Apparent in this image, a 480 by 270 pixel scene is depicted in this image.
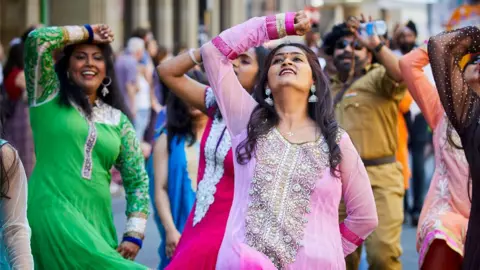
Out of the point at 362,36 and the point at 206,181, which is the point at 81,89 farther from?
the point at 362,36

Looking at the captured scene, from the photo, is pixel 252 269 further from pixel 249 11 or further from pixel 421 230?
pixel 249 11

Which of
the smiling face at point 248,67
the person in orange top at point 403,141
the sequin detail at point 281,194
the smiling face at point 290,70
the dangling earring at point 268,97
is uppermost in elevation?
the smiling face at point 290,70

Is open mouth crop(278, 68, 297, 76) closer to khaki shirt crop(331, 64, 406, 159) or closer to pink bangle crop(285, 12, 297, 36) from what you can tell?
pink bangle crop(285, 12, 297, 36)

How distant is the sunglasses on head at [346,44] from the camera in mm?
8823

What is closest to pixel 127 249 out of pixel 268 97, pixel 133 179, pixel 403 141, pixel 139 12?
pixel 133 179

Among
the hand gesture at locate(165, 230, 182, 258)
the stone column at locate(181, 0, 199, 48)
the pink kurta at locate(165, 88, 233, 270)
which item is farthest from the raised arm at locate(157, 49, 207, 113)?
the stone column at locate(181, 0, 199, 48)

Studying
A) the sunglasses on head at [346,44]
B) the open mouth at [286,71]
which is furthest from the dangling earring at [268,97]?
the sunglasses on head at [346,44]

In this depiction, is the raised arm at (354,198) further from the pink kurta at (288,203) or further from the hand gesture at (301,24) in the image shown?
the hand gesture at (301,24)

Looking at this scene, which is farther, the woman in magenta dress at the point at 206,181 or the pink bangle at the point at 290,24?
the woman in magenta dress at the point at 206,181

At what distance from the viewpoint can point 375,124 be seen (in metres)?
8.63

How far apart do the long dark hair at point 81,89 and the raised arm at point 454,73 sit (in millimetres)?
→ 2443

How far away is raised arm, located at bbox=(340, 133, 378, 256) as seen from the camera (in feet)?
18.1

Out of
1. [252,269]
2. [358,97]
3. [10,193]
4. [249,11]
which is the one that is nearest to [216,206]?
[252,269]

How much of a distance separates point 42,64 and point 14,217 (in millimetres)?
2307
